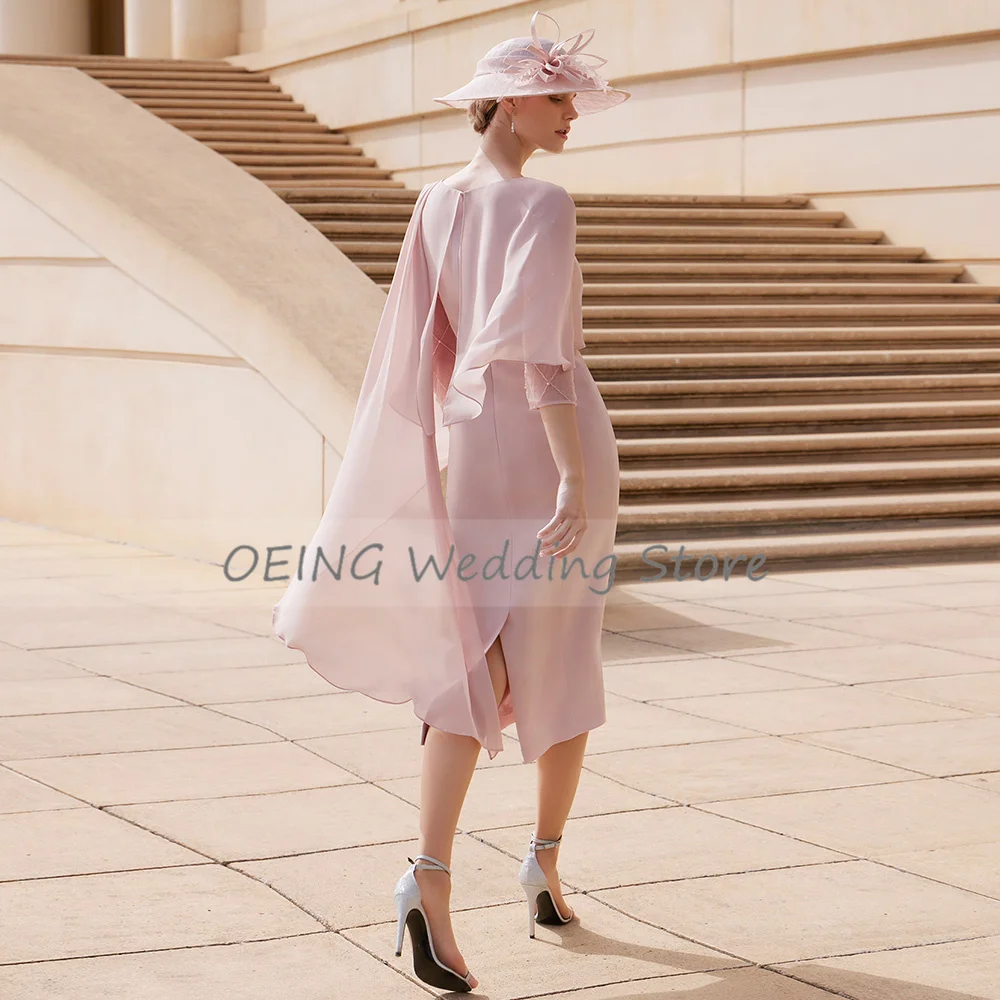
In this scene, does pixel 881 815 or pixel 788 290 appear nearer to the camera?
pixel 881 815

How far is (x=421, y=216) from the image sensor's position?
3617 mm

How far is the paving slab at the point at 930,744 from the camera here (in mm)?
5191

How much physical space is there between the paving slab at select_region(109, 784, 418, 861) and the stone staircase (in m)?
4.08

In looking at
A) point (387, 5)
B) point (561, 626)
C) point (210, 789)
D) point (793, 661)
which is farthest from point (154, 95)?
point (561, 626)

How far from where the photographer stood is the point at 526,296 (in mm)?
3420

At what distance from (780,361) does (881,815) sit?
6.93 metres

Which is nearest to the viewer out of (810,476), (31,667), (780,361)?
(31,667)

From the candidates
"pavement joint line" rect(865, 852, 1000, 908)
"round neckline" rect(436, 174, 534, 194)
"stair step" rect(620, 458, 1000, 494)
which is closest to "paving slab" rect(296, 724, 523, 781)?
"pavement joint line" rect(865, 852, 1000, 908)

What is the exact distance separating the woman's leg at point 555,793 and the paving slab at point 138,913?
1.65 feet

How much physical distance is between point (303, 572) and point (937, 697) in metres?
3.15

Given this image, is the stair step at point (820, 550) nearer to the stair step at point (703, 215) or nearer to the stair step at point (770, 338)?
the stair step at point (770, 338)

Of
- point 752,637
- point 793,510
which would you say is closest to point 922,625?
point 752,637

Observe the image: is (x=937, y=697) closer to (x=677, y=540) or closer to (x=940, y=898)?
(x=940, y=898)

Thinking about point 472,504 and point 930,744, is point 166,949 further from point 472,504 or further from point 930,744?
point 930,744
